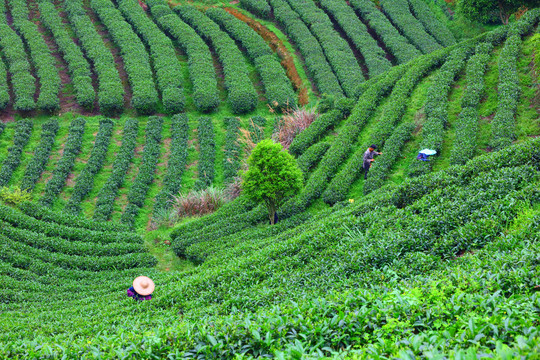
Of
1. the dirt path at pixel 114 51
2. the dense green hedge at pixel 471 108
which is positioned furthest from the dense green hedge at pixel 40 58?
the dense green hedge at pixel 471 108

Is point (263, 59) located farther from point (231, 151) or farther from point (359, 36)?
→ point (231, 151)

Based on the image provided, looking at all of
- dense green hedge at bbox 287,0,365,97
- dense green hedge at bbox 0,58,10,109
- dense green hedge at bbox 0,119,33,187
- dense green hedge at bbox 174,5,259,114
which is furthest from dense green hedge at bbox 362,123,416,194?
dense green hedge at bbox 0,58,10,109

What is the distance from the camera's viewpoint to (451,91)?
21.1 meters

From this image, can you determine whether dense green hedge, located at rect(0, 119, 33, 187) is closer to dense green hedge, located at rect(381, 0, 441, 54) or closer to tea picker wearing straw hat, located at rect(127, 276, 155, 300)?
tea picker wearing straw hat, located at rect(127, 276, 155, 300)

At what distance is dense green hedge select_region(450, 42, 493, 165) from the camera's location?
640 inches

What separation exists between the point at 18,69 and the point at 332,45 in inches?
914

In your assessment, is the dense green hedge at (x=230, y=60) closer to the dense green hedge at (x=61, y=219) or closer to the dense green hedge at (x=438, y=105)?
the dense green hedge at (x=438, y=105)

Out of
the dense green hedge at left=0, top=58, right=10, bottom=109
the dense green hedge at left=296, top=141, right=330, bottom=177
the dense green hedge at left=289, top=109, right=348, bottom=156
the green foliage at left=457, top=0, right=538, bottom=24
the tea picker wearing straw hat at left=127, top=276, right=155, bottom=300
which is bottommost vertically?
the tea picker wearing straw hat at left=127, top=276, right=155, bottom=300

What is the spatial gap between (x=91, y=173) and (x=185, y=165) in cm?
497

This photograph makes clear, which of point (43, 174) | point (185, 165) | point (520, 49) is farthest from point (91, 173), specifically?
point (520, 49)

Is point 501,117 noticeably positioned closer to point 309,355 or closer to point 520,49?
point 520,49

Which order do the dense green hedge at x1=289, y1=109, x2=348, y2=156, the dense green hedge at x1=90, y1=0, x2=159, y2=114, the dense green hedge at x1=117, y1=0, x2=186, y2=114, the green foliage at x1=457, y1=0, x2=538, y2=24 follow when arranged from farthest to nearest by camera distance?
1. the dense green hedge at x1=117, y1=0, x2=186, y2=114
2. the dense green hedge at x1=90, y1=0, x2=159, y2=114
3. the green foliage at x1=457, y1=0, x2=538, y2=24
4. the dense green hedge at x1=289, y1=109, x2=348, y2=156

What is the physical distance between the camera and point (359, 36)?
3684 centimetres

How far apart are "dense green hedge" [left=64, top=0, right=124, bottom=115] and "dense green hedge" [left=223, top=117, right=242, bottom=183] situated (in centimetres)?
748
